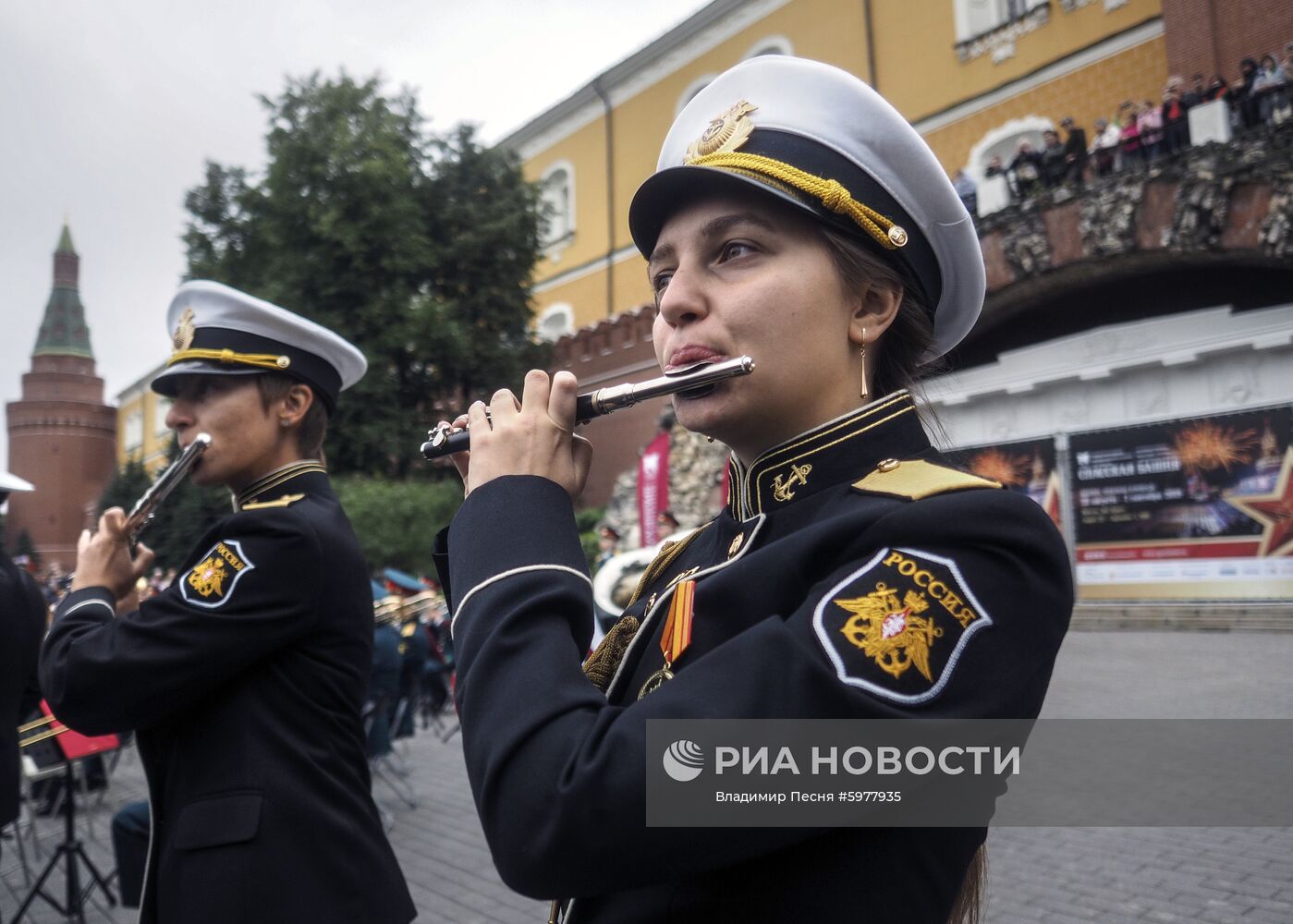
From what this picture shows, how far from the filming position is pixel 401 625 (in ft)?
29.3

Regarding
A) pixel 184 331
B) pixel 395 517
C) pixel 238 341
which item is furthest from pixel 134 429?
pixel 238 341

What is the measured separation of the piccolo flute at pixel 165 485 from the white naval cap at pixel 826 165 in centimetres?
163

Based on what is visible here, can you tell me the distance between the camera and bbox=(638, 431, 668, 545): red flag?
37.5 ft

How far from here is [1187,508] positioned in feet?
43.3

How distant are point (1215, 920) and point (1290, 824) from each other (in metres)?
1.75

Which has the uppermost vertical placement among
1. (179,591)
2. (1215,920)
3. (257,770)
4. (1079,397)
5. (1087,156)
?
(1087,156)

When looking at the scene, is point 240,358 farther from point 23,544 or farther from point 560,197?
point 23,544

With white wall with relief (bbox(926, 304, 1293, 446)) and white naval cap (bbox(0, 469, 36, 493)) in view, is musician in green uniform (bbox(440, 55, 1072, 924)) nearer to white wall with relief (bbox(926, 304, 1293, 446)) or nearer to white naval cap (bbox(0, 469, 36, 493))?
white naval cap (bbox(0, 469, 36, 493))

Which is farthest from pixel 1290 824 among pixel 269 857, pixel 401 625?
pixel 401 625

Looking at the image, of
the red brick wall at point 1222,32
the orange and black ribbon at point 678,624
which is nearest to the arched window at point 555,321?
the red brick wall at point 1222,32

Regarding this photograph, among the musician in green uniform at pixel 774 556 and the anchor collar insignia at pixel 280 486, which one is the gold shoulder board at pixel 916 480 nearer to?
the musician in green uniform at pixel 774 556

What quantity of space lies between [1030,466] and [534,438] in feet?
50.8

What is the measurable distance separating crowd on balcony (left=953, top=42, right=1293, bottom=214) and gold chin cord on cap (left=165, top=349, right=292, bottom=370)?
12574 millimetres

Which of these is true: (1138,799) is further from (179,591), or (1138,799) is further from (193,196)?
(193,196)
